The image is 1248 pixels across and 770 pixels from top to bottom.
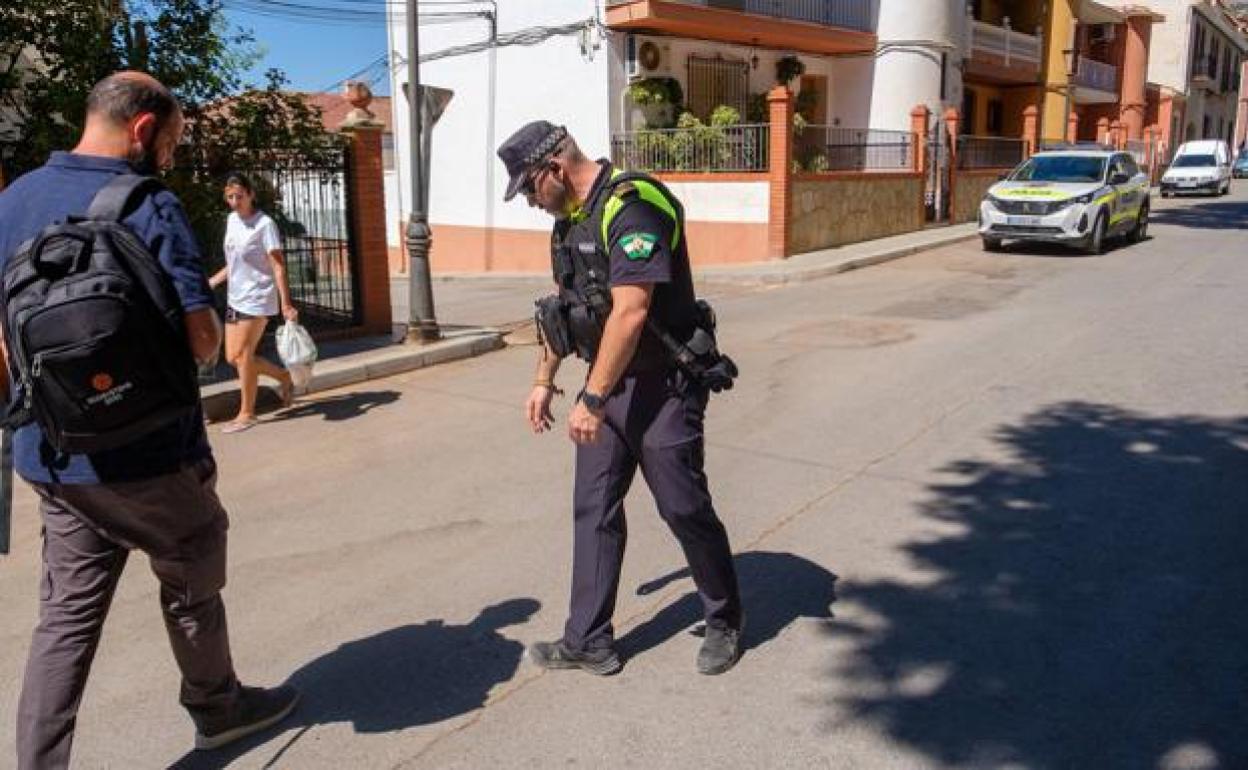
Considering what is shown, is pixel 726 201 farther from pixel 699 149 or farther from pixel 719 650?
pixel 719 650

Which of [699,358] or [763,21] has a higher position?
[763,21]

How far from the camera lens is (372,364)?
8617 mm

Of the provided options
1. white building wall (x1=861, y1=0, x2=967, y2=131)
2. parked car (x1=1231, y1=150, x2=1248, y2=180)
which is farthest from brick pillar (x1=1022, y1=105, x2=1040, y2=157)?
parked car (x1=1231, y1=150, x2=1248, y2=180)

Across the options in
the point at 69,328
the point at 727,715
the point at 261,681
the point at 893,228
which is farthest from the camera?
the point at 893,228

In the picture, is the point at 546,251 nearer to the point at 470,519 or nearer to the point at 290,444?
the point at 290,444

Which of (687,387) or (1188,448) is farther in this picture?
(1188,448)

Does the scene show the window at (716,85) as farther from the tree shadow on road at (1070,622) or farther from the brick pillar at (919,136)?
the tree shadow on road at (1070,622)

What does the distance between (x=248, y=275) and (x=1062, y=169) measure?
1413cm

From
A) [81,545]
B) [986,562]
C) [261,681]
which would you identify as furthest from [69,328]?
[986,562]

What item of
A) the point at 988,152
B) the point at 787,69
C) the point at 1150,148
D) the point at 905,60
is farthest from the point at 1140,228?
the point at 1150,148

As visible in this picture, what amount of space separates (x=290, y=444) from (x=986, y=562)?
4.33 metres

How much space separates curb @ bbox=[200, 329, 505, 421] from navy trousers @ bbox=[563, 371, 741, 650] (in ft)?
15.7

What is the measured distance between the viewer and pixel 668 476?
3217 millimetres

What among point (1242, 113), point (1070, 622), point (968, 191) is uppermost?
point (1242, 113)
